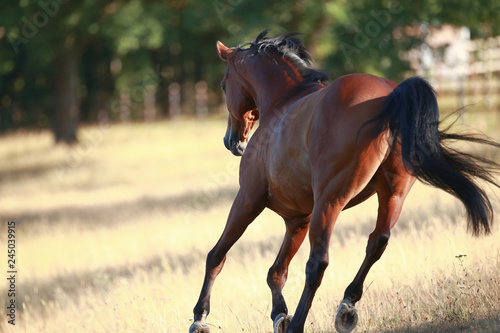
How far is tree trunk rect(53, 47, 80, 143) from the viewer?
78.2 ft

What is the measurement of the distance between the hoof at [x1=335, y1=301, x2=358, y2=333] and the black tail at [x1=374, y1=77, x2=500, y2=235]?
0.97m

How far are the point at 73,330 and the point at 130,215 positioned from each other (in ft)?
24.5

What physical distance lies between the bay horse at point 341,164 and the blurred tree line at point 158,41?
47.5 inches

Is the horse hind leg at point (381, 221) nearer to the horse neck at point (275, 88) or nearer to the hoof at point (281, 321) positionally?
the hoof at point (281, 321)

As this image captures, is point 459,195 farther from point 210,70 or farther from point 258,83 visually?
point 210,70

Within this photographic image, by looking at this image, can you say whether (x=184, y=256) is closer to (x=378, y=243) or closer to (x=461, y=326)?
(x=378, y=243)

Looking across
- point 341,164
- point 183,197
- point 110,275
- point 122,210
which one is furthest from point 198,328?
point 183,197

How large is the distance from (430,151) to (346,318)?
4.28 feet

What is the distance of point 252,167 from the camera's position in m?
4.80

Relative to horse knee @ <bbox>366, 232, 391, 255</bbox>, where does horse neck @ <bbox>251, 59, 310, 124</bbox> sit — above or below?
above

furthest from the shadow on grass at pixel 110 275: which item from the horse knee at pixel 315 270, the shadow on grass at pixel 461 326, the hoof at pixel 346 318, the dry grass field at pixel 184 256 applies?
the horse knee at pixel 315 270

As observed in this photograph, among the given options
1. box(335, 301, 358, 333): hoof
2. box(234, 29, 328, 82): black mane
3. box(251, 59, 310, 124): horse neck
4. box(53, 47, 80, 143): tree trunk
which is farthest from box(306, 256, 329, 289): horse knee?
box(53, 47, 80, 143): tree trunk

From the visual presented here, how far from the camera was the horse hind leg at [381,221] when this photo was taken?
430cm

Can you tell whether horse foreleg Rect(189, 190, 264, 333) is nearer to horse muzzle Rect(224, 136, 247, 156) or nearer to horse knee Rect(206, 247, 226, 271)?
horse knee Rect(206, 247, 226, 271)
